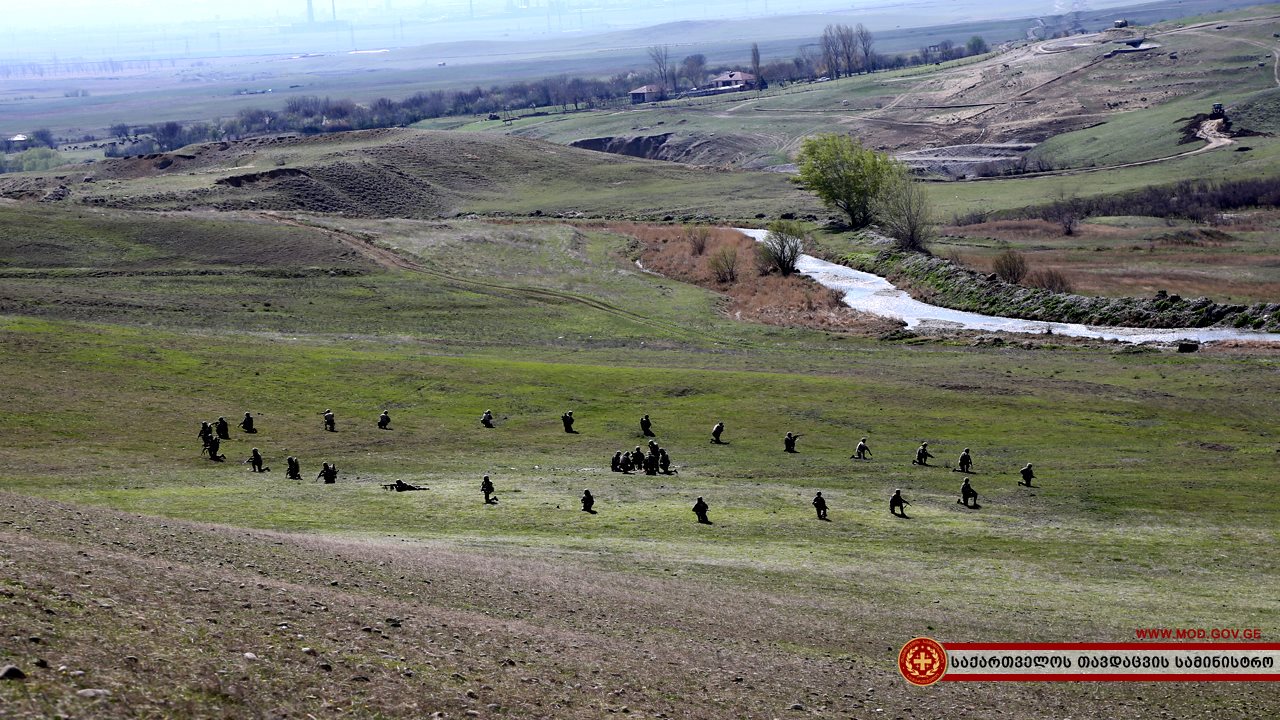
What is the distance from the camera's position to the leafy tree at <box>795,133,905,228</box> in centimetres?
14425

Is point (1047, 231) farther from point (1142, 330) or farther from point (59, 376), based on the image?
point (59, 376)

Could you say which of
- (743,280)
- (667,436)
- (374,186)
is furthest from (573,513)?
(374,186)

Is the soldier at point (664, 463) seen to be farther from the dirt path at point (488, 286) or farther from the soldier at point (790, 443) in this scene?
the dirt path at point (488, 286)

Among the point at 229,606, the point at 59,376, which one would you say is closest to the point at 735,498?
the point at 229,606

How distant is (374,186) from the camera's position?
17138 cm

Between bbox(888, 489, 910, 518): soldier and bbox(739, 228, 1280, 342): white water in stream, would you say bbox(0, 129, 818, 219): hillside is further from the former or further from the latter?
bbox(888, 489, 910, 518): soldier

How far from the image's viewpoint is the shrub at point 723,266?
120 metres

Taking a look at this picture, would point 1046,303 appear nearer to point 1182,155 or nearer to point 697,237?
point 697,237

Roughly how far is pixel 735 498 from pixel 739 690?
21309mm

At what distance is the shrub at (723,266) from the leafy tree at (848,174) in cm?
2918

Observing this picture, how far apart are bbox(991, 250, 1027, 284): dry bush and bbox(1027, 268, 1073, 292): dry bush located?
106 cm

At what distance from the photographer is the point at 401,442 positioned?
54.4 m

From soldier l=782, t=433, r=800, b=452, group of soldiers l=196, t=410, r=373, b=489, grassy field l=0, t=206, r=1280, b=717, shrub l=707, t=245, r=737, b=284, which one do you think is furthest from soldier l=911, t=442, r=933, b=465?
shrub l=707, t=245, r=737, b=284

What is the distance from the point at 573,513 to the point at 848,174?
111 meters
